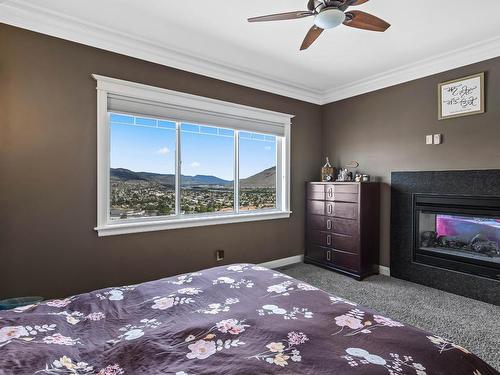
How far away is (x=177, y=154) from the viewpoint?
10.5 feet

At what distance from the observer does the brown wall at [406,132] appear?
288 centimetres

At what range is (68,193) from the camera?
249cm

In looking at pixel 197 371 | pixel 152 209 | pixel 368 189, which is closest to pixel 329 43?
pixel 368 189

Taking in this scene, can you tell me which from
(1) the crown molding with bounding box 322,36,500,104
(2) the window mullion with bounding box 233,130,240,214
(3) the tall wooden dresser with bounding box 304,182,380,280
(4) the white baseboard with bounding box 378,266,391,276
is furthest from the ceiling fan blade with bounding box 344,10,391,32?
(4) the white baseboard with bounding box 378,266,391,276

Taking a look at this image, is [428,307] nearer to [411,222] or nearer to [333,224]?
[411,222]

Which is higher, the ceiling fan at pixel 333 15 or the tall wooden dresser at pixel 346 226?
the ceiling fan at pixel 333 15

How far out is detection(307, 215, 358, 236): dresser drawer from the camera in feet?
11.7

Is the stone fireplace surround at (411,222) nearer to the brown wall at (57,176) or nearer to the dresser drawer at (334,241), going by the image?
the dresser drawer at (334,241)

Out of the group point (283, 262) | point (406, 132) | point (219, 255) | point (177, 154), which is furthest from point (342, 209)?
point (177, 154)

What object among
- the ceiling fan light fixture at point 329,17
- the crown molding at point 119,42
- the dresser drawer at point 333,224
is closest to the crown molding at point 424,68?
the crown molding at point 119,42

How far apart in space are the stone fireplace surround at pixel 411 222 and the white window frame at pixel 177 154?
4.76 ft

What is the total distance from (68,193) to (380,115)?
3.78 metres

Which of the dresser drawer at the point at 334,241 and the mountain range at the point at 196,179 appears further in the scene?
the dresser drawer at the point at 334,241

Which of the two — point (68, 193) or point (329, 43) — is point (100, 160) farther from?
point (329, 43)
